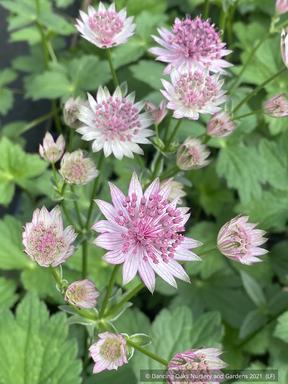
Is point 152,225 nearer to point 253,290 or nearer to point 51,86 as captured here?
point 253,290

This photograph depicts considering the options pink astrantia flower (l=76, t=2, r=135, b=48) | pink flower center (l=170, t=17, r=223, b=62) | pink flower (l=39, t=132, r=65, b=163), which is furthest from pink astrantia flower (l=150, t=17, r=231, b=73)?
pink flower (l=39, t=132, r=65, b=163)

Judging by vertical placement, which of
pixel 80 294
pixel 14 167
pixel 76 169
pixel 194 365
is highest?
pixel 76 169

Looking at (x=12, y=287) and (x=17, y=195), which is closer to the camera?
(x=12, y=287)

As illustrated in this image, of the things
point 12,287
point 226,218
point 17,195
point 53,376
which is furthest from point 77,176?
point 17,195

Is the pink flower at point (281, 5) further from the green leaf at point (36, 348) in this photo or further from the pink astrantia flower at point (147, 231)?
the green leaf at point (36, 348)

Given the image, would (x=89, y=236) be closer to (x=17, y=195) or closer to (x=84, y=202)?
(x=84, y=202)

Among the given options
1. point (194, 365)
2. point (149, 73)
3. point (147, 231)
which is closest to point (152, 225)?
point (147, 231)

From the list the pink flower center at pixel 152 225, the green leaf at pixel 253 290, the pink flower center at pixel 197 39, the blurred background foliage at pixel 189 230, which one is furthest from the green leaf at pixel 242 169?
the pink flower center at pixel 152 225
